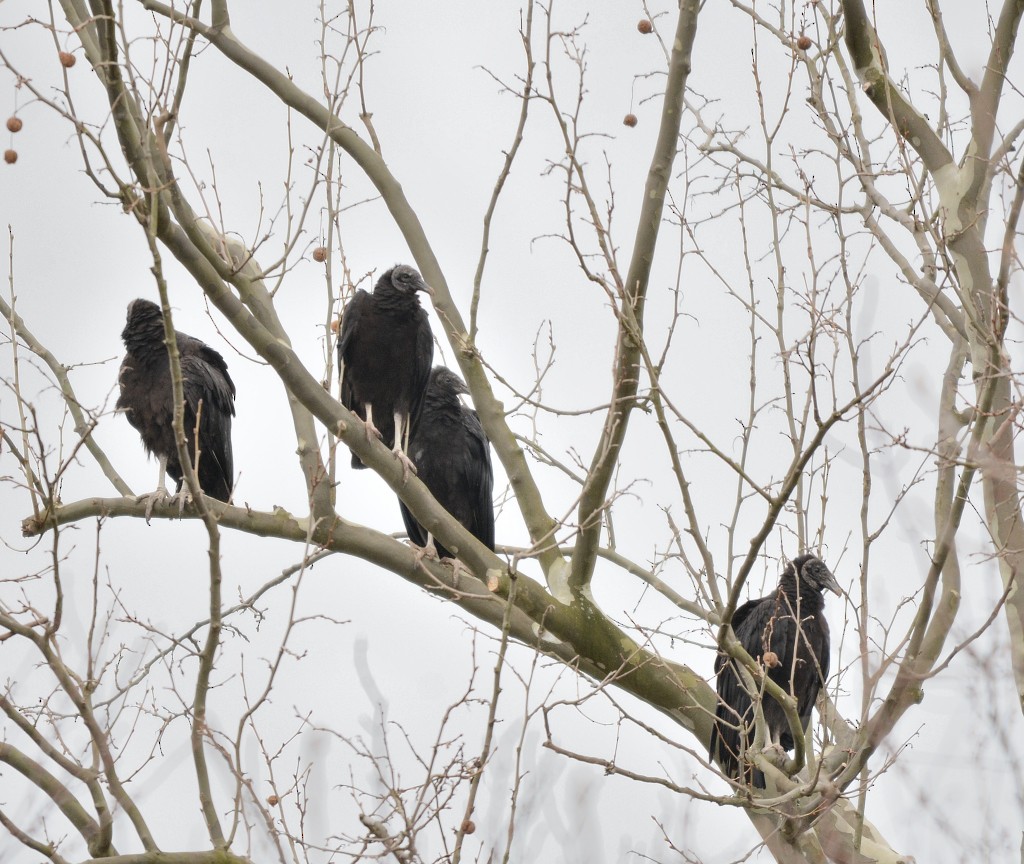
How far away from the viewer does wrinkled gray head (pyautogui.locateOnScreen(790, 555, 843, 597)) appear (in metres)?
6.46

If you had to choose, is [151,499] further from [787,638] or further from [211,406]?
[787,638]

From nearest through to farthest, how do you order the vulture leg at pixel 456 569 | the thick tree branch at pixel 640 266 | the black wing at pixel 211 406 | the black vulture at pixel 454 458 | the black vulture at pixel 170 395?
the thick tree branch at pixel 640 266, the vulture leg at pixel 456 569, the black vulture at pixel 170 395, the black wing at pixel 211 406, the black vulture at pixel 454 458

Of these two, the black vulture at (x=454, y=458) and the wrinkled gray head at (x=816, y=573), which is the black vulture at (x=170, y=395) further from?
the wrinkled gray head at (x=816, y=573)

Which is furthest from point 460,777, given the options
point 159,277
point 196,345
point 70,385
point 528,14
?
point 196,345

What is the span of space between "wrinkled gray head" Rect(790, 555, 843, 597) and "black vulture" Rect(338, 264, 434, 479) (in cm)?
213

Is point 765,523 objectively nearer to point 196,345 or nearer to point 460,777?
point 460,777

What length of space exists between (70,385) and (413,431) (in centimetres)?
178

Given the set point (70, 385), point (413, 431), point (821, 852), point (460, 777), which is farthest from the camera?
point (413, 431)

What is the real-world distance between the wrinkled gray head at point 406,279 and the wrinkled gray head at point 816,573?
2.40 m

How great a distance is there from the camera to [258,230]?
420 centimetres

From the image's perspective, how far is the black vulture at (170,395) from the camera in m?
6.29

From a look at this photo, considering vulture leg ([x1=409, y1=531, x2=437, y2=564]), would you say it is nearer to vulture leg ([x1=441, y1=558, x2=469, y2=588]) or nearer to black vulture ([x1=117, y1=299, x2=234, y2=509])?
vulture leg ([x1=441, y1=558, x2=469, y2=588])

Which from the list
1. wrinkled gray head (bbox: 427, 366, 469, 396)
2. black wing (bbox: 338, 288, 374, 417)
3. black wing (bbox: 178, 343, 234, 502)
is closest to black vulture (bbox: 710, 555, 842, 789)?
wrinkled gray head (bbox: 427, 366, 469, 396)

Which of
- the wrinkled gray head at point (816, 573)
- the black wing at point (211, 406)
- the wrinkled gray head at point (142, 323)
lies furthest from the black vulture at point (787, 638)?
the wrinkled gray head at point (142, 323)
